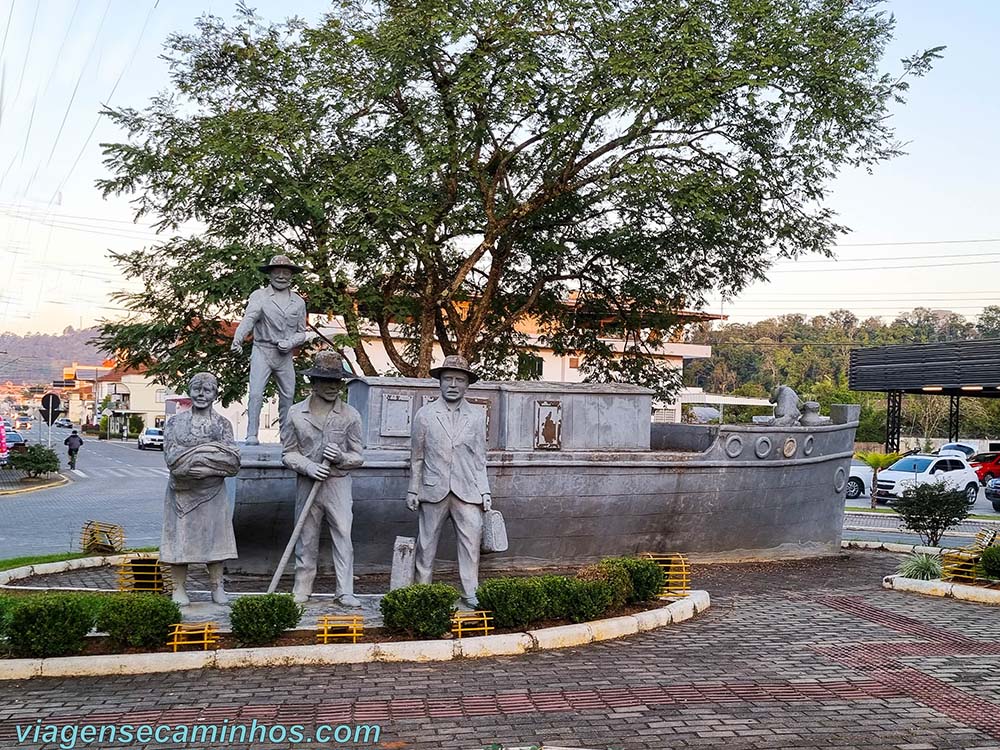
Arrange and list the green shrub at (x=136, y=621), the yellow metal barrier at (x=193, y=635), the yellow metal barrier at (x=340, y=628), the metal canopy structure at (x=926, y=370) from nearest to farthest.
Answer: the green shrub at (x=136, y=621) → the yellow metal barrier at (x=193, y=635) → the yellow metal barrier at (x=340, y=628) → the metal canopy structure at (x=926, y=370)

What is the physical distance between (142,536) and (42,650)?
A: 11.0 metres

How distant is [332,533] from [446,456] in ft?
4.31

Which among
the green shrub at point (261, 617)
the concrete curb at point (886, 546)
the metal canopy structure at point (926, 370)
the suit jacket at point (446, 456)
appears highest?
the metal canopy structure at point (926, 370)

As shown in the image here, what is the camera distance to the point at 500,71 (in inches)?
653

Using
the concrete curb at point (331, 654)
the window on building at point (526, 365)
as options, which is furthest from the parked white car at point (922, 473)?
the concrete curb at point (331, 654)

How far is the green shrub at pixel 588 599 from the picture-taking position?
9000mm

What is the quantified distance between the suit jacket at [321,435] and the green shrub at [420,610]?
1407mm

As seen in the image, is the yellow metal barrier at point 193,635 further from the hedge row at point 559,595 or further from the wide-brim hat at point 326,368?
the wide-brim hat at point 326,368

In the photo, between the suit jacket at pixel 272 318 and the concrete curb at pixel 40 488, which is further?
the concrete curb at pixel 40 488

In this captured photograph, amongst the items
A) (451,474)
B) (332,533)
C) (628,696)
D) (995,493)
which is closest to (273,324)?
(332,533)

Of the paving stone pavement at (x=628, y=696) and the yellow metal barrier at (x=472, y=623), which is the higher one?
the yellow metal barrier at (x=472, y=623)

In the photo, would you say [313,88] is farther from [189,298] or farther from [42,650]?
[42,650]

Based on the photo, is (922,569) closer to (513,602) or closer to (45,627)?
(513,602)

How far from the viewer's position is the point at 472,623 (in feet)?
28.4
